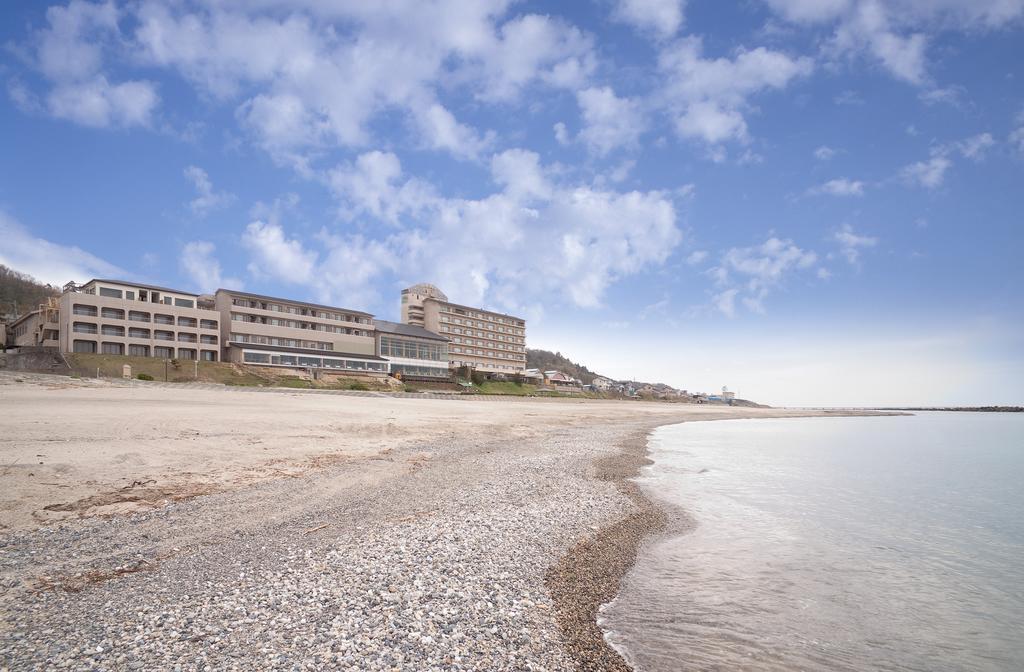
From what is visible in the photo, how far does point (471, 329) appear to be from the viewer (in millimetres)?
123125

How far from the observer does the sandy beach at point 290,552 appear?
16.8ft

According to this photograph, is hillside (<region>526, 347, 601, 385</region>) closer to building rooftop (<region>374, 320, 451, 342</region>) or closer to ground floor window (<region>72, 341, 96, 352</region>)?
building rooftop (<region>374, 320, 451, 342</region>)

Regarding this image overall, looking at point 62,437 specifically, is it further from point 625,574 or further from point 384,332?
point 384,332

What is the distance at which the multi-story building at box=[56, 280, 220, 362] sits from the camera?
61.5m

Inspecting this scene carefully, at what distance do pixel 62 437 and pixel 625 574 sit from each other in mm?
16208

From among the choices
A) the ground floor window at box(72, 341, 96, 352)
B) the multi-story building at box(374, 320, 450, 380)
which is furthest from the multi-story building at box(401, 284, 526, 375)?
the ground floor window at box(72, 341, 96, 352)

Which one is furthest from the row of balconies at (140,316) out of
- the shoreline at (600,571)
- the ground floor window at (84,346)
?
the shoreline at (600,571)

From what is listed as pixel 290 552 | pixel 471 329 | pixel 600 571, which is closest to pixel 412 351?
pixel 471 329

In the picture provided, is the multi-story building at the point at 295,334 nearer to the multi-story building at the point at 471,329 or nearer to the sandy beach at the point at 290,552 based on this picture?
the multi-story building at the point at 471,329

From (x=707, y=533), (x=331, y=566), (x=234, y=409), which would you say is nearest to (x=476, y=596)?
(x=331, y=566)

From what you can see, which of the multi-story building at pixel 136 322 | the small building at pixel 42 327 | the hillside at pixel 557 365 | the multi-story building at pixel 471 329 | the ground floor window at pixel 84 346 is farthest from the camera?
the hillside at pixel 557 365

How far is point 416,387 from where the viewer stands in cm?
7800

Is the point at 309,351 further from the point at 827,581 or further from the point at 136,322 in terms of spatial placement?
the point at 827,581

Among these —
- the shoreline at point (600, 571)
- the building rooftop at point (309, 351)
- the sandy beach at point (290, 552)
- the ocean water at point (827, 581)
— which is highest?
the building rooftop at point (309, 351)
